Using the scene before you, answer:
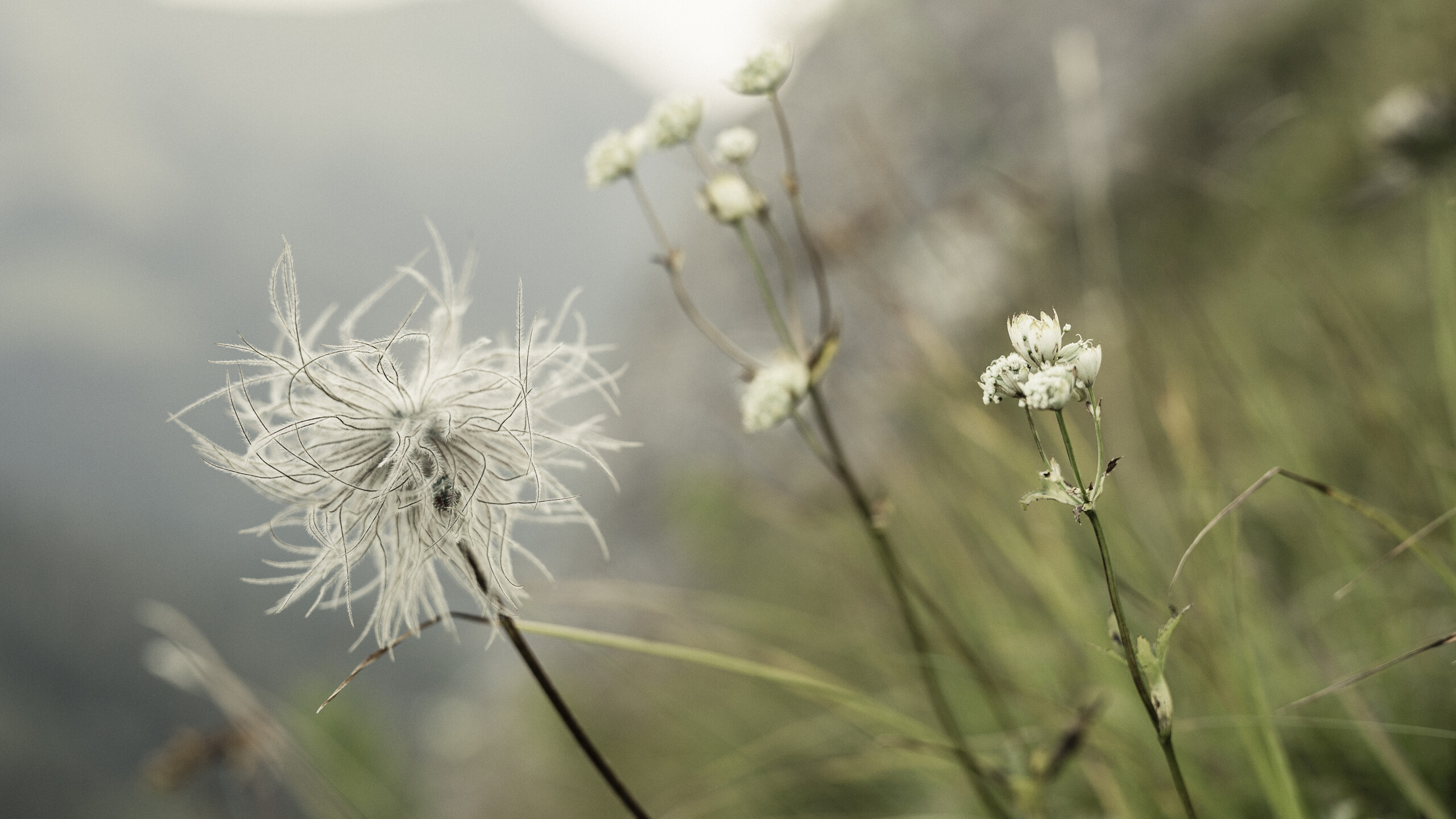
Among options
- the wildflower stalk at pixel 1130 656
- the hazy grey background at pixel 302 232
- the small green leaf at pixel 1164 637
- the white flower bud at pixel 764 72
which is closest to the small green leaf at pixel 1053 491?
the wildflower stalk at pixel 1130 656

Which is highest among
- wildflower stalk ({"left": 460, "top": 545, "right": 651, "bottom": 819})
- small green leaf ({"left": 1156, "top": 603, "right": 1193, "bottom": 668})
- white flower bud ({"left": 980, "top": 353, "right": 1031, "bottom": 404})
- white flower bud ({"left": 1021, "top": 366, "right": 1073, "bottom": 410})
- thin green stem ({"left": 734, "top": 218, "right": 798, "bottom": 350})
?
thin green stem ({"left": 734, "top": 218, "right": 798, "bottom": 350})

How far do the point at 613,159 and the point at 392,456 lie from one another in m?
0.61

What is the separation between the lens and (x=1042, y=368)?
67cm

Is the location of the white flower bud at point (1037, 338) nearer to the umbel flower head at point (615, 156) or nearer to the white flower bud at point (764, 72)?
the white flower bud at point (764, 72)

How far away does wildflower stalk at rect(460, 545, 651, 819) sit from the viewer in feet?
2.71

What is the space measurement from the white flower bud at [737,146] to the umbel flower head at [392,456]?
37 cm

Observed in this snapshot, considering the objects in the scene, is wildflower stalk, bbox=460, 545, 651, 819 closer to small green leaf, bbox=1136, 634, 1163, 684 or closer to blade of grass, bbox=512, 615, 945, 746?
blade of grass, bbox=512, 615, 945, 746

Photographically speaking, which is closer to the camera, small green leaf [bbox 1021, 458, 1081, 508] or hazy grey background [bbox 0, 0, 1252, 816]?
small green leaf [bbox 1021, 458, 1081, 508]

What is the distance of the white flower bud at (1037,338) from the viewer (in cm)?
65

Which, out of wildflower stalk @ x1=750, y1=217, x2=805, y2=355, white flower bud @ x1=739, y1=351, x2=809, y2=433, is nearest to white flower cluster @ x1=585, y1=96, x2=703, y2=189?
wildflower stalk @ x1=750, y1=217, x2=805, y2=355

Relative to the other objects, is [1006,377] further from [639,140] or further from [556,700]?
[639,140]

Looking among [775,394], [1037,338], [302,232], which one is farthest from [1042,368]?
[302,232]

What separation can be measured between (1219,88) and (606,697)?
26.8 feet

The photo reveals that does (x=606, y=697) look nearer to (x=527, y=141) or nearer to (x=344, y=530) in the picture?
(x=344, y=530)
